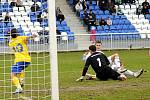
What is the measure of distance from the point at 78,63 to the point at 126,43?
345 inches

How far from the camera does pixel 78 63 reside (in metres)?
22.7

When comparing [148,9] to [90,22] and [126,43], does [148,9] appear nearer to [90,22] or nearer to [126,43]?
[90,22]

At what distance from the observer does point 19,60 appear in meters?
13.3

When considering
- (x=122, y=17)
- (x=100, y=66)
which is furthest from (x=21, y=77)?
(x=122, y=17)

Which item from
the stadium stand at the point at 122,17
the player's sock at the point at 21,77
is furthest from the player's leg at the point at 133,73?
the stadium stand at the point at 122,17

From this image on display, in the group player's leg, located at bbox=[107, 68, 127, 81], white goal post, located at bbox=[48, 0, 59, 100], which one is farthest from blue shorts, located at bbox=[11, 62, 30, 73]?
white goal post, located at bbox=[48, 0, 59, 100]

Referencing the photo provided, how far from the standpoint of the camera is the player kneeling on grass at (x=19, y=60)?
13.1m

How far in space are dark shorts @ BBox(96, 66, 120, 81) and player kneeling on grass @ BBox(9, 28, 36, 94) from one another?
3.05 m

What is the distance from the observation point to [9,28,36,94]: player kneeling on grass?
43.0 ft

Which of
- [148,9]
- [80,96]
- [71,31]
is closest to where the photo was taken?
[80,96]

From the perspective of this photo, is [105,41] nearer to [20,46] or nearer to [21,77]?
[20,46]

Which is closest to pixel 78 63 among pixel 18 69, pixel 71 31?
pixel 18 69

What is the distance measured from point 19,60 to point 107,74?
11.6 ft

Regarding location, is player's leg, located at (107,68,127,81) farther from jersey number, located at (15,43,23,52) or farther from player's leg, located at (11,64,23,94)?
player's leg, located at (11,64,23,94)
